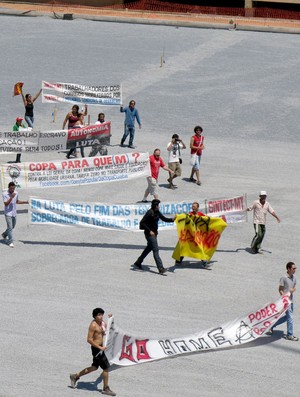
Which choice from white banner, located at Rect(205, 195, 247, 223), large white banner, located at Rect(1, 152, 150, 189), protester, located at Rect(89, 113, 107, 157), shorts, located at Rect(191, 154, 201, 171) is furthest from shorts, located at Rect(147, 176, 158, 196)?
protester, located at Rect(89, 113, 107, 157)

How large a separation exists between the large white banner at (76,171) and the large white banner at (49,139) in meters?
3.05

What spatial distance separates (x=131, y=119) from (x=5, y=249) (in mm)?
9206

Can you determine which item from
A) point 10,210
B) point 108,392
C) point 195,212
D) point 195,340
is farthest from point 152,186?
point 108,392

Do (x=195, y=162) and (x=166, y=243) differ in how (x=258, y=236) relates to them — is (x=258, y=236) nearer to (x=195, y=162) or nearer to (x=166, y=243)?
(x=166, y=243)

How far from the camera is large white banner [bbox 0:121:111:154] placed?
26.8m

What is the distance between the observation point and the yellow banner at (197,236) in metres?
20.9

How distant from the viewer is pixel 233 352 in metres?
17.0

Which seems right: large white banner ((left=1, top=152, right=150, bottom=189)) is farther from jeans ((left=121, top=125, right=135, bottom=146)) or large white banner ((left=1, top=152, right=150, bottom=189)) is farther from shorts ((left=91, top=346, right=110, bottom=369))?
shorts ((left=91, top=346, right=110, bottom=369))

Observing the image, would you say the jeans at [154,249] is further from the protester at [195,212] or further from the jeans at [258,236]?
the jeans at [258,236]

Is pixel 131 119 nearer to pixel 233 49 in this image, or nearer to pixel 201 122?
pixel 201 122

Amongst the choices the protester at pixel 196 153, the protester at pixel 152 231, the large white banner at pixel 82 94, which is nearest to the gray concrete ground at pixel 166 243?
the protester at pixel 152 231

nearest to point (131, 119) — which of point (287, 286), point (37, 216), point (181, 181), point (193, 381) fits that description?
point (181, 181)

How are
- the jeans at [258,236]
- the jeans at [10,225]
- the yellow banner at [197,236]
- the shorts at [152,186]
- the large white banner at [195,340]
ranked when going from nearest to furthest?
1. the large white banner at [195,340]
2. the yellow banner at [197,236]
3. the jeans at [10,225]
4. the jeans at [258,236]
5. the shorts at [152,186]

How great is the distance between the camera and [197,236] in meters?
20.9
